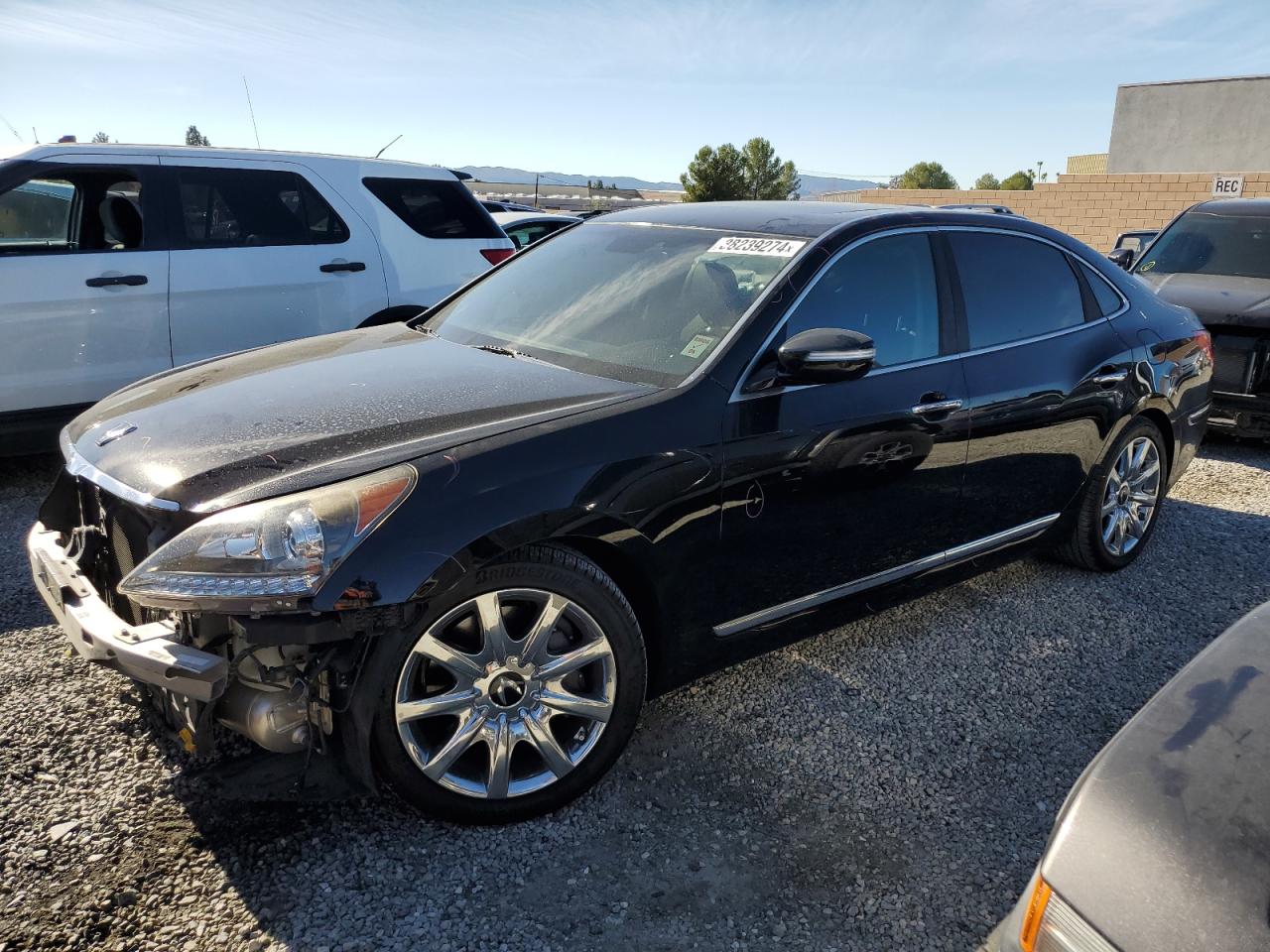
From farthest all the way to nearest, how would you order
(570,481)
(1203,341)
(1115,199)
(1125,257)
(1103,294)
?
(1115,199), (1125,257), (1203,341), (1103,294), (570,481)

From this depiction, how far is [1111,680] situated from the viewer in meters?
3.58

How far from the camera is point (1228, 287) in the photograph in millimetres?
7148

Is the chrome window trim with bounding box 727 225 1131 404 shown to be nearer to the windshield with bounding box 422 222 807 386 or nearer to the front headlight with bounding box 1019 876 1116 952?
the windshield with bounding box 422 222 807 386

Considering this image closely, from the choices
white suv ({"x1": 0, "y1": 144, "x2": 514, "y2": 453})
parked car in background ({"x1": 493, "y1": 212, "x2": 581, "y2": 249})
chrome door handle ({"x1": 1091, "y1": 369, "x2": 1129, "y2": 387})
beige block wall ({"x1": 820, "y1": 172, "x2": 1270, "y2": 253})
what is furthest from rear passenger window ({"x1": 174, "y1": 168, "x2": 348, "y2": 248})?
beige block wall ({"x1": 820, "y1": 172, "x2": 1270, "y2": 253})

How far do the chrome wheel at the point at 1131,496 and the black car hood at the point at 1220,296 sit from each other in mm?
2542

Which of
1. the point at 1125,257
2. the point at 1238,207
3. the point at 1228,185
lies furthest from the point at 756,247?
the point at 1228,185

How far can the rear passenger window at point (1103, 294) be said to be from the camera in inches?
165

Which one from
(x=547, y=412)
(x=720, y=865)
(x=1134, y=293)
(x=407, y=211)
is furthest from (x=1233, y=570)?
(x=407, y=211)

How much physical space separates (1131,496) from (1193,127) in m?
38.9

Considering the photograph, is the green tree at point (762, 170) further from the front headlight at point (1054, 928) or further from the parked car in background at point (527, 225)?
the front headlight at point (1054, 928)

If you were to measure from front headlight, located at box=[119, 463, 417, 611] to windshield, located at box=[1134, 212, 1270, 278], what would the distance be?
763cm

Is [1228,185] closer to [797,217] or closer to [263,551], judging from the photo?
[797,217]

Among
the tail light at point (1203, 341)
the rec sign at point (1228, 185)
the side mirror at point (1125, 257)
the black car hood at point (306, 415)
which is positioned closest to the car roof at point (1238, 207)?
the side mirror at point (1125, 257)

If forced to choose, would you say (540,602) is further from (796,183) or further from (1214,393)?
(796,183)
